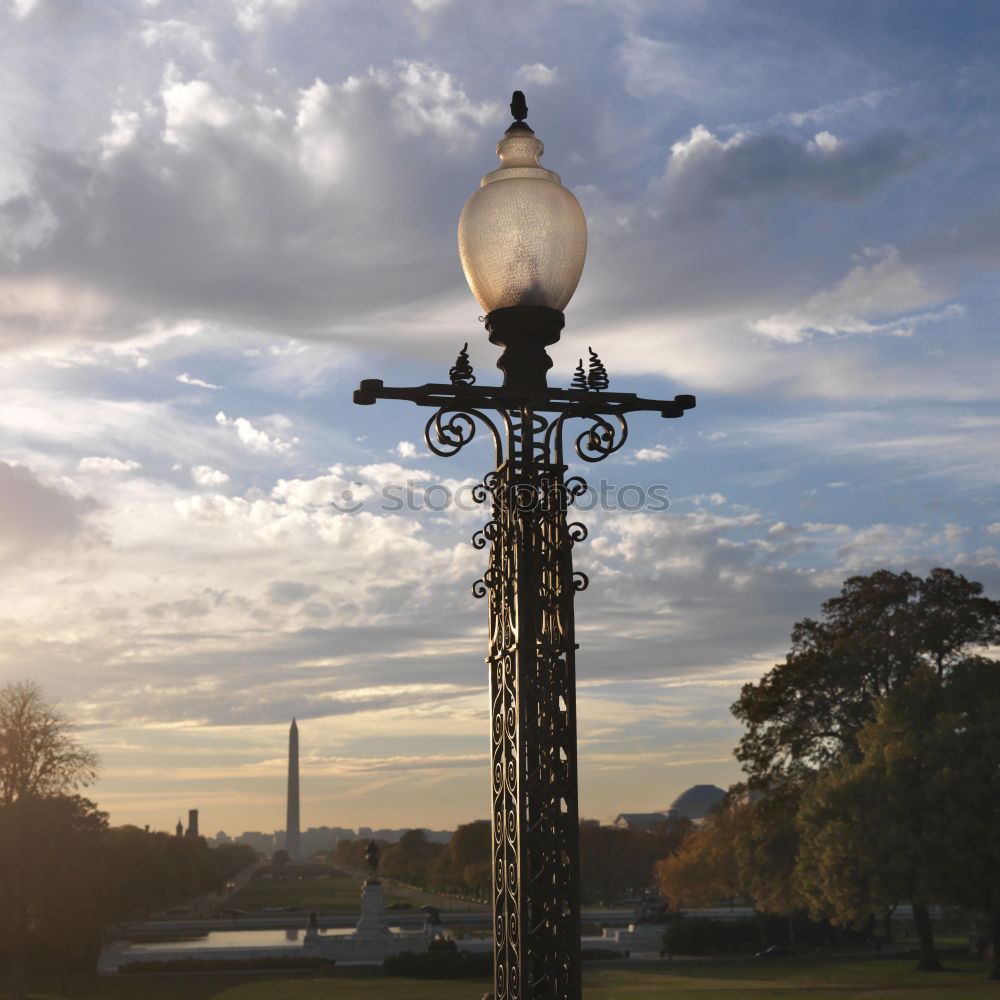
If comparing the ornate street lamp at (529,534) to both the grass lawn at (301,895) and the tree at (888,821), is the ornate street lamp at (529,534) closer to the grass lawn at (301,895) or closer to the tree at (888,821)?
the tree at (888,821)

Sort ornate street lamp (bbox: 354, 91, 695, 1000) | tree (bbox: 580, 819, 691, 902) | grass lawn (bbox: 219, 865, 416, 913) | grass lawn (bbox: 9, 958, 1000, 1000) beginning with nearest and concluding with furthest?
ornate street lamp (bbox: 354, 91, 695, 1000) → grass lawn (bbox: 9, 958, 1000, 1000) → tree (bbox: 580, 819, 691, 902) → grass lawn (bbox: 219, 865, 416, 913)

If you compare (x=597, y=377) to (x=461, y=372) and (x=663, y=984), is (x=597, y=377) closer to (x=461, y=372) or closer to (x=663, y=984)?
(x=461, y=372)

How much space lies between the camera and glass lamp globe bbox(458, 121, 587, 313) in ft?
16.1

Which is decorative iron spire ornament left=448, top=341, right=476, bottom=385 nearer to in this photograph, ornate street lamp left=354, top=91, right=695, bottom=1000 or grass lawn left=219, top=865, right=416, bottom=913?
ornate street lamp left=354, top=91, right=695, bottom=1000

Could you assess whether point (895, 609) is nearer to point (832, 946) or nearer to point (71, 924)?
point (832, 946)

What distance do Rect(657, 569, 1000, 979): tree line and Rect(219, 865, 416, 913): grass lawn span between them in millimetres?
58971

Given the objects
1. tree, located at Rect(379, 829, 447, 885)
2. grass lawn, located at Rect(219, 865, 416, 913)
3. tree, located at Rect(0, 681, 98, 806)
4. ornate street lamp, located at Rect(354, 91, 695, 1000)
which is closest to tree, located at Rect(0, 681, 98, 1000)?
tree, located at Rect(0, 681, 98, 806)

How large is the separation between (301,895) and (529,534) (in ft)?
418

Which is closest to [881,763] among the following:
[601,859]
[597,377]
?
[597,377]

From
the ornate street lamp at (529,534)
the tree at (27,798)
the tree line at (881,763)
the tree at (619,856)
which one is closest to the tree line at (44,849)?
the tree at (27,798)

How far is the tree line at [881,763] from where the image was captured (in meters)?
33.6

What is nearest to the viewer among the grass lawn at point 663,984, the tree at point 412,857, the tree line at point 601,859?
the grass lawn at point 663,984

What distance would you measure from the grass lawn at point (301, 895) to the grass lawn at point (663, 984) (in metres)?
49.2

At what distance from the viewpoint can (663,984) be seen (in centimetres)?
4019
